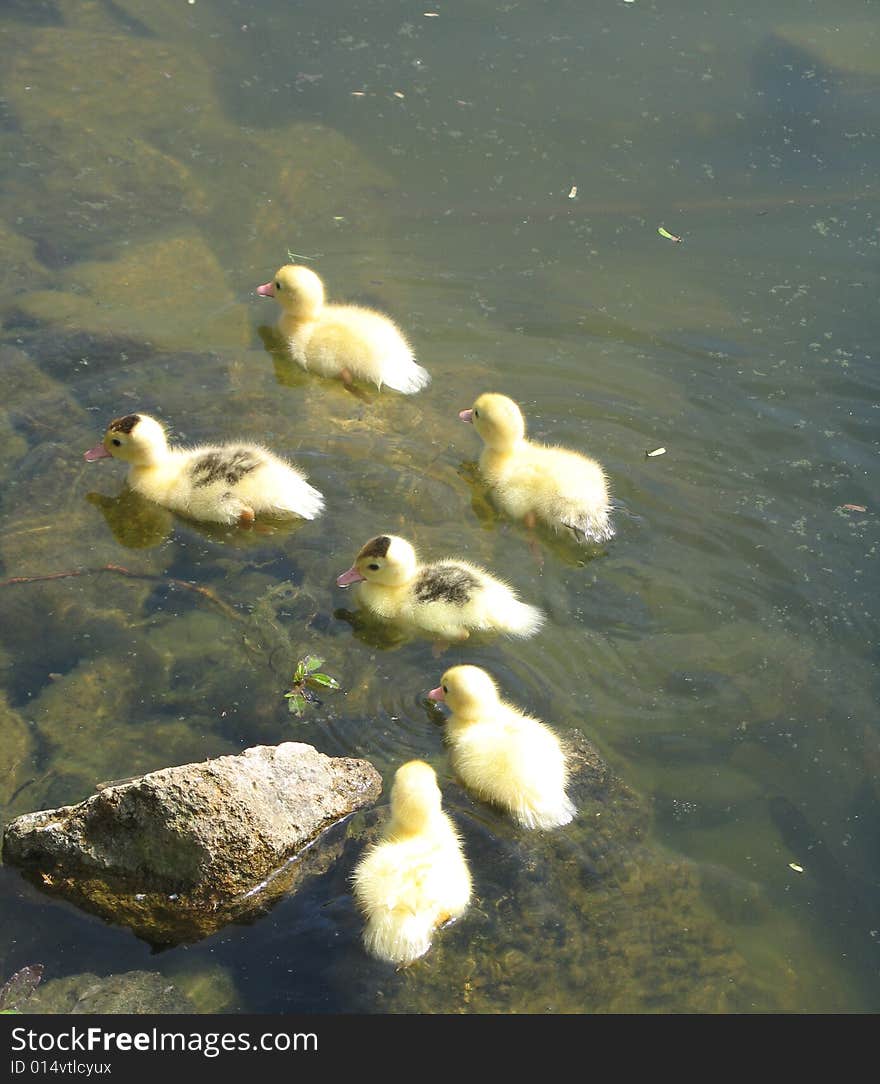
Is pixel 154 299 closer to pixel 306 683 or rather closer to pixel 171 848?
pixel 306 683

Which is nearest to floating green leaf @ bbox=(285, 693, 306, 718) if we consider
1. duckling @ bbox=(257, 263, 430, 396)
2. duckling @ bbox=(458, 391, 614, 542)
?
duckling @ bbox=(458, 391, 614, 542)

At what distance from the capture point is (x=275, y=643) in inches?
195

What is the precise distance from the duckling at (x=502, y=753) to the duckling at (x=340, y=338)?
2329 mm

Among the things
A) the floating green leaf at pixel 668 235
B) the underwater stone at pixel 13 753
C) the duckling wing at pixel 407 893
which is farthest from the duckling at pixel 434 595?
the floating green leaf at pixel 668 235

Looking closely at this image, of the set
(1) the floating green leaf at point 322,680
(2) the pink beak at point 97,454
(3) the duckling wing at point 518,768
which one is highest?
(3) the duckling wing at point 518,768

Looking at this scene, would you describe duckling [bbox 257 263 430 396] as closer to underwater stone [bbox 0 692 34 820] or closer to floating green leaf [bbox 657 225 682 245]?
floating green leaf [bbox 657 225 682 245]

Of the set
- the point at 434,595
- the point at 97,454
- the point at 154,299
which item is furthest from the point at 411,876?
the point at 154,299

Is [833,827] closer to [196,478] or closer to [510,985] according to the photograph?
[510,985]

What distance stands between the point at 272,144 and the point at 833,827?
6117 millimetres

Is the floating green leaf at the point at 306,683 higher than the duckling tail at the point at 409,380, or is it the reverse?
the floating green leaf at the point at 306,683

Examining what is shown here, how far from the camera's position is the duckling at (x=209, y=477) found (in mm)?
5500

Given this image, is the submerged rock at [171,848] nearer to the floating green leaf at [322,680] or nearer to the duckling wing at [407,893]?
the duckling wing at [407,893]

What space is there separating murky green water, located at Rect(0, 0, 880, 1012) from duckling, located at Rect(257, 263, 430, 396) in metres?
0.14

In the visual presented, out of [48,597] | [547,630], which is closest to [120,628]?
[48,597]
